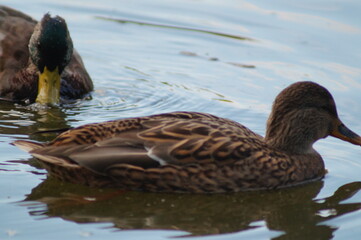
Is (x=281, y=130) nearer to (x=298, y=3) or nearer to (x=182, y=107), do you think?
(x=182, y=107)

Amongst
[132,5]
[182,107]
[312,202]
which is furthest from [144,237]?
[132,5]

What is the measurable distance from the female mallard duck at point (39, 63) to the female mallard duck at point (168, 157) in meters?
2.95

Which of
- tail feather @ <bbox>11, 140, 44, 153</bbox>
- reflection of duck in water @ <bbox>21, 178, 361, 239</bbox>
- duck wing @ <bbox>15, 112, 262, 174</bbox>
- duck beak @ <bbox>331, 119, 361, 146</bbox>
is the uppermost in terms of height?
duck beak @ <bbox>331, 119, 361, 146</bbox>

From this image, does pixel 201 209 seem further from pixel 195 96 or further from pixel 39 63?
pixel 39 63

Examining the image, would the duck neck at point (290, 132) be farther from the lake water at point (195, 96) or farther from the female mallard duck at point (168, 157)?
the lake water at point (195, 96)

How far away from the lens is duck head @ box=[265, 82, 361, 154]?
7.92 metres

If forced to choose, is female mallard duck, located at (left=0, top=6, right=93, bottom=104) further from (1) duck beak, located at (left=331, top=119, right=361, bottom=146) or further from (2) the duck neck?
(1) duck beak, located at (left=331, top=119, right=361, bottom=146)

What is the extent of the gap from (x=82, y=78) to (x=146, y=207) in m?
3.97

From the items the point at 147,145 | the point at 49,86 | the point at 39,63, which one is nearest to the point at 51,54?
the point at 39,63

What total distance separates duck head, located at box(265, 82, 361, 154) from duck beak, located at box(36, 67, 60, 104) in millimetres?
3356

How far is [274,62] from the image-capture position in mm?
11773

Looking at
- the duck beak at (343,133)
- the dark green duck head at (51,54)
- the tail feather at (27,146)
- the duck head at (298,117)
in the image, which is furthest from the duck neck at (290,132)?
the dark green duck head at (51,54)

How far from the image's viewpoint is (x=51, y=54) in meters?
10.4

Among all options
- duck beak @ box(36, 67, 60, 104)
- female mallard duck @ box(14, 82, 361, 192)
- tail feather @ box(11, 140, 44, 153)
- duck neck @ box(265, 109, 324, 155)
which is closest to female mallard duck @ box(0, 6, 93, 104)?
duck beak @ box(36, 67, 60, 104)
